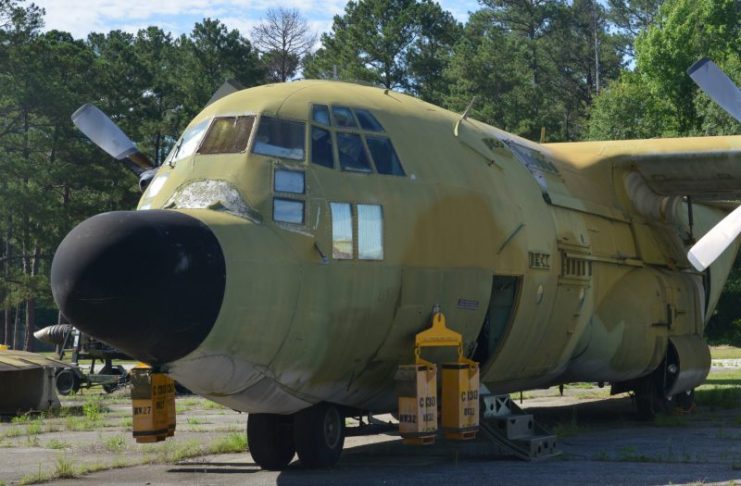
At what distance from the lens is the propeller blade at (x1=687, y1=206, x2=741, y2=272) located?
14.1 meters

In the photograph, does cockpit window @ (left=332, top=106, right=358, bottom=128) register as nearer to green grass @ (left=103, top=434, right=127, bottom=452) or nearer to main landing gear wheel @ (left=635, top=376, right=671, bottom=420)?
green grass @ (left=103, top=434, right=127, bottom=452)

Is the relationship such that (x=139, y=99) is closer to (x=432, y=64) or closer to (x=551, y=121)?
(x=432, y=64)

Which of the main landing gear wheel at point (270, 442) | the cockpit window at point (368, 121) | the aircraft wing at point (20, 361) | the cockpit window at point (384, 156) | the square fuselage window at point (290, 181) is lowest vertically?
the main landing gear wheel at point (270, 442)

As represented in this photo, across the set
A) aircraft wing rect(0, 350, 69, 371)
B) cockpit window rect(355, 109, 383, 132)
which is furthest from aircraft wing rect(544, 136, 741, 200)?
aircraft wing rect(0, 350, 69, 371)

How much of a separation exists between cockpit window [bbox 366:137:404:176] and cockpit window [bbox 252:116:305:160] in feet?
2.73

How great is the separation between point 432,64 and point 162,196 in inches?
2092

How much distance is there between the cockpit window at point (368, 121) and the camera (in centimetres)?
1153

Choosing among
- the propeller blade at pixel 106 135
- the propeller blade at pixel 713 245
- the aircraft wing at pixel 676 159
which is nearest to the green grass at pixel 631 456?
the propeller blade at pixel 713 245

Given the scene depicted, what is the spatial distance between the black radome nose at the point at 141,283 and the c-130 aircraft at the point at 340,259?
16mm

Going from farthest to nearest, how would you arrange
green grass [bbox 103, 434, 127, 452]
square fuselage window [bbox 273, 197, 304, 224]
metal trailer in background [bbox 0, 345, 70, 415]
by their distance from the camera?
metal trailer in background [bbox 0, 345, 70, 415] < green grass [bbox 103, 434, 127, 452] < square fuselage window [bbox 273, 197, 304, 224]

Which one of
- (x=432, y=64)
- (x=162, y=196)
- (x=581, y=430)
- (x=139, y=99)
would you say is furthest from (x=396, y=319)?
(x=432, y=64)

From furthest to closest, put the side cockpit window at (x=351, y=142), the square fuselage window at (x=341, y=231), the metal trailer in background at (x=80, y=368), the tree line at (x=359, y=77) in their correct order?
1. the tree line at (x=359, y=77)
2. the metal trailer in background at (x=80, y=368)
3. the side cockpit window at (x=351, y=142)
4. the square fuselage window at (x=341, y=231)

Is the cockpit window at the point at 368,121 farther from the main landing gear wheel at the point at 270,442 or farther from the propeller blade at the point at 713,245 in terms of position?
the propeller blade at the point at 713,245

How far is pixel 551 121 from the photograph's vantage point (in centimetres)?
5697
